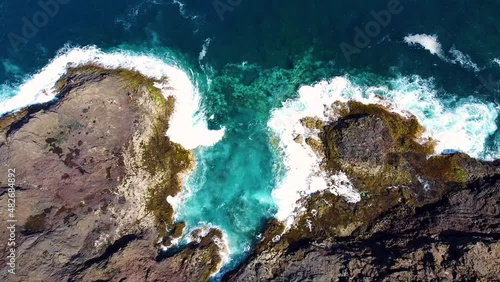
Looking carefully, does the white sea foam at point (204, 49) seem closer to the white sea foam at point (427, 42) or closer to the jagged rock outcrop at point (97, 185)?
the jagged rock outcrop at point (97, 185)

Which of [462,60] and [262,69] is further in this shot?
[262,69]

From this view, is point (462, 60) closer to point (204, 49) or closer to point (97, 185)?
point (204, 49)

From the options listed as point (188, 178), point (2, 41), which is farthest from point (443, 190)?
point (2, 41)

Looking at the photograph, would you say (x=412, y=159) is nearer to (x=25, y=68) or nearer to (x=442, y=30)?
(x=442, y=30)

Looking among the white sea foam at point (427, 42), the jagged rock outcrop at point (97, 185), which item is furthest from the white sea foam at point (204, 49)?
the white sea foam at point (427, 42)

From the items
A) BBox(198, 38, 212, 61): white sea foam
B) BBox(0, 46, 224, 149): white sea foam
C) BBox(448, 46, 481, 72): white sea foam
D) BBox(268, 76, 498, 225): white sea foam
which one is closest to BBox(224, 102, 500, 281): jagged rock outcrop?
BBox(268, 76, 498, 225): white sea foam

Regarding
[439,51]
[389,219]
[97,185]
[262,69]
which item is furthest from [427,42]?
[97,185]
